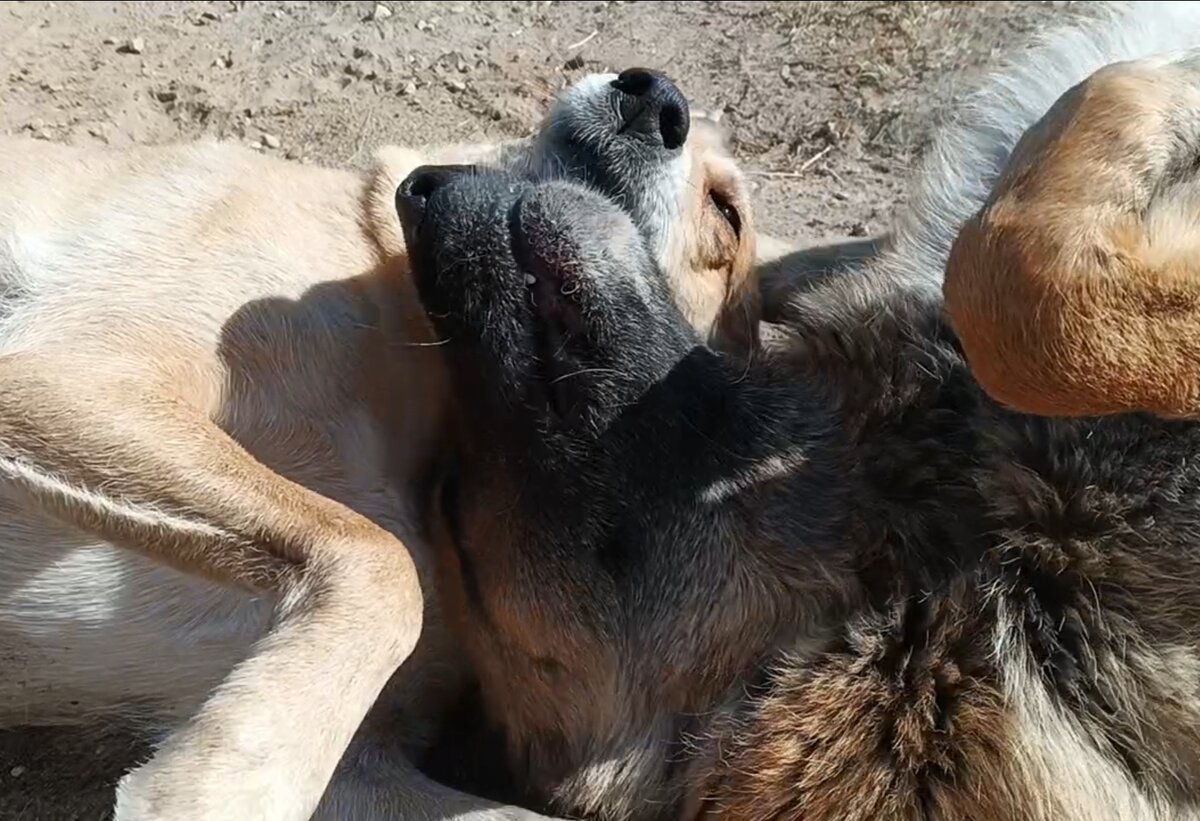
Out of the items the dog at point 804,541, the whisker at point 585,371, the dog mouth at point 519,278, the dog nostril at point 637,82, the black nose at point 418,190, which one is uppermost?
the dog nostril at point 637,82

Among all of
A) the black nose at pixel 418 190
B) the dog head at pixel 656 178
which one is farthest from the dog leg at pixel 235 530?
the dog head at pixel 656 178

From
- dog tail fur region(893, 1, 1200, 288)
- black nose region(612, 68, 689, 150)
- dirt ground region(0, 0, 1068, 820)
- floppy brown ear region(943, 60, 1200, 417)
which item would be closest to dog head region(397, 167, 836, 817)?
black nose region(612, 68, 689, 150)

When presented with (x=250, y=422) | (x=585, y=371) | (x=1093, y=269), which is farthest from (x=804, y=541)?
→ (x=250, y=422)

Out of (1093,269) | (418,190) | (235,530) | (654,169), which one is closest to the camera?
(1093,269)

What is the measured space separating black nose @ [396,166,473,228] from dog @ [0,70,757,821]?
214 mm

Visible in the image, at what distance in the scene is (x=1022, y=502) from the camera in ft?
7.29

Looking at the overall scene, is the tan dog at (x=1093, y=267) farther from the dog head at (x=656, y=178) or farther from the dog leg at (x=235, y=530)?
the dog leg at (x=235, y=530)

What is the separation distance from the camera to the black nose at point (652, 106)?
2691 mm

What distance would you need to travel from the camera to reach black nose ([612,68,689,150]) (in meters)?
2.69

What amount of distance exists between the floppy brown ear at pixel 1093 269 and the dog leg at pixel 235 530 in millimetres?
1080

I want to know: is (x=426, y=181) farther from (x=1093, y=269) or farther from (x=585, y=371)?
(x=1093, y=269)

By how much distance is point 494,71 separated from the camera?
4391 mm

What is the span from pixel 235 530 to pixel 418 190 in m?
0.76

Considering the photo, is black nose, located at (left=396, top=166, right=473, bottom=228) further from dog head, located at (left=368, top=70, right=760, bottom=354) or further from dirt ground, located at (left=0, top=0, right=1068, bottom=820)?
dirt ground, located at (left=0, top=0, right=1068, bottom=820)
